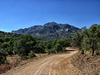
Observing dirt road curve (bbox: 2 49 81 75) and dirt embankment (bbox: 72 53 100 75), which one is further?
dirt road curve (bbox: 2 49 81 75)

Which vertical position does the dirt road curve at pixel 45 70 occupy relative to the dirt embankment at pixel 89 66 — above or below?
below

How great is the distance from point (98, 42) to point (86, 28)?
3.01m

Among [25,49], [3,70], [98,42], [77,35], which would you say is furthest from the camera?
[25,49]

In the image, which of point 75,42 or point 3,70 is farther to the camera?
point 75,42

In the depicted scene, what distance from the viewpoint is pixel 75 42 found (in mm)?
20562

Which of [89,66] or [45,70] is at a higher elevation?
[89,66]

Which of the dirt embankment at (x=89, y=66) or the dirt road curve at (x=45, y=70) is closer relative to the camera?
the dirt embankment at (x=89, y=66)

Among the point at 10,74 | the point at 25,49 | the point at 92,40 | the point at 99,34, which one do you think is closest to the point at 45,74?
the point at 10,74

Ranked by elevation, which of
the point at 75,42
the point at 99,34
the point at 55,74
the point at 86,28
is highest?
the point at 86,28

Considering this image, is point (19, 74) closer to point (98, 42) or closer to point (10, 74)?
point (10, 74)

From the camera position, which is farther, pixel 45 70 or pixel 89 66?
pixel 45 70

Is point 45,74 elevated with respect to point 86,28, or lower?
lower

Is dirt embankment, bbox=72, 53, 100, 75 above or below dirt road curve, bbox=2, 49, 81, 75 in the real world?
above

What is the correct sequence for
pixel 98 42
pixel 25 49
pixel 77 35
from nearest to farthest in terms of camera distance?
1. pixel 98 42
2. pixel 77 35
3. pixel 25 49
